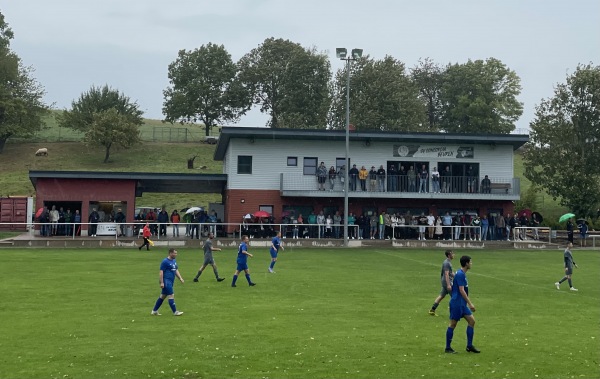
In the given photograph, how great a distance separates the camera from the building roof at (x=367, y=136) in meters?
48.0

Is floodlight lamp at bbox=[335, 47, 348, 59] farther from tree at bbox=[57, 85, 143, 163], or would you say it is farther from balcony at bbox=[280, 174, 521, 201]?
tree at bbox=[57, 85, 143, 163]

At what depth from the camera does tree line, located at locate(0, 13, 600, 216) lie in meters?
61.2

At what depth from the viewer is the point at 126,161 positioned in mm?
87500

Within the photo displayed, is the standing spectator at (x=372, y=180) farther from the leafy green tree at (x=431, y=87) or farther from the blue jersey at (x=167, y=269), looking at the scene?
the leafy green tree at (x=431, y=87)

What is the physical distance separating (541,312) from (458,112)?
7829 cm

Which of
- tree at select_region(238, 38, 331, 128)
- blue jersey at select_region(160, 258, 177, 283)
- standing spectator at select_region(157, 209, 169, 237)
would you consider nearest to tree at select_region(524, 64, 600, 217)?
standing spectator at select_region(157, 209, 169, 237)

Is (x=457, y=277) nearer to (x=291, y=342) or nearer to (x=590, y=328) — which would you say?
(x=291, y=342)

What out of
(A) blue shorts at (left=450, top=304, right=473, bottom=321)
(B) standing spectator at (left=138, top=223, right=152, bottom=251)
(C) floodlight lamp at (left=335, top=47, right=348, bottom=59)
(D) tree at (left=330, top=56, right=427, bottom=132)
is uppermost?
(D) tree at (left=330, top=56, right=427, bottom=132)

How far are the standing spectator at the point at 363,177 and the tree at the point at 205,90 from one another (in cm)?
5821

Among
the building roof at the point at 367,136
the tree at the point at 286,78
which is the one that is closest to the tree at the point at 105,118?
the tree at the point at 286,78

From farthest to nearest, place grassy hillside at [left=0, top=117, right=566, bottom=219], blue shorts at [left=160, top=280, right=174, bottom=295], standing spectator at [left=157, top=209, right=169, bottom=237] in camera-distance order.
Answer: grassy hillside at [left=0, top=117, right=566, bottom=219], standing spectator at [left=157, top=209, right=169, bottom=237], blue shorts at [left=160, top=280, right=174, bottom=295]

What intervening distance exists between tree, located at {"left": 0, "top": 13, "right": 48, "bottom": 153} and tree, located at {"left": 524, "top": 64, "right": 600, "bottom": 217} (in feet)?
193

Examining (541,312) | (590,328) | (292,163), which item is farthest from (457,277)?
(292,163)

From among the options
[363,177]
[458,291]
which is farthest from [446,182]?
[458,291]
